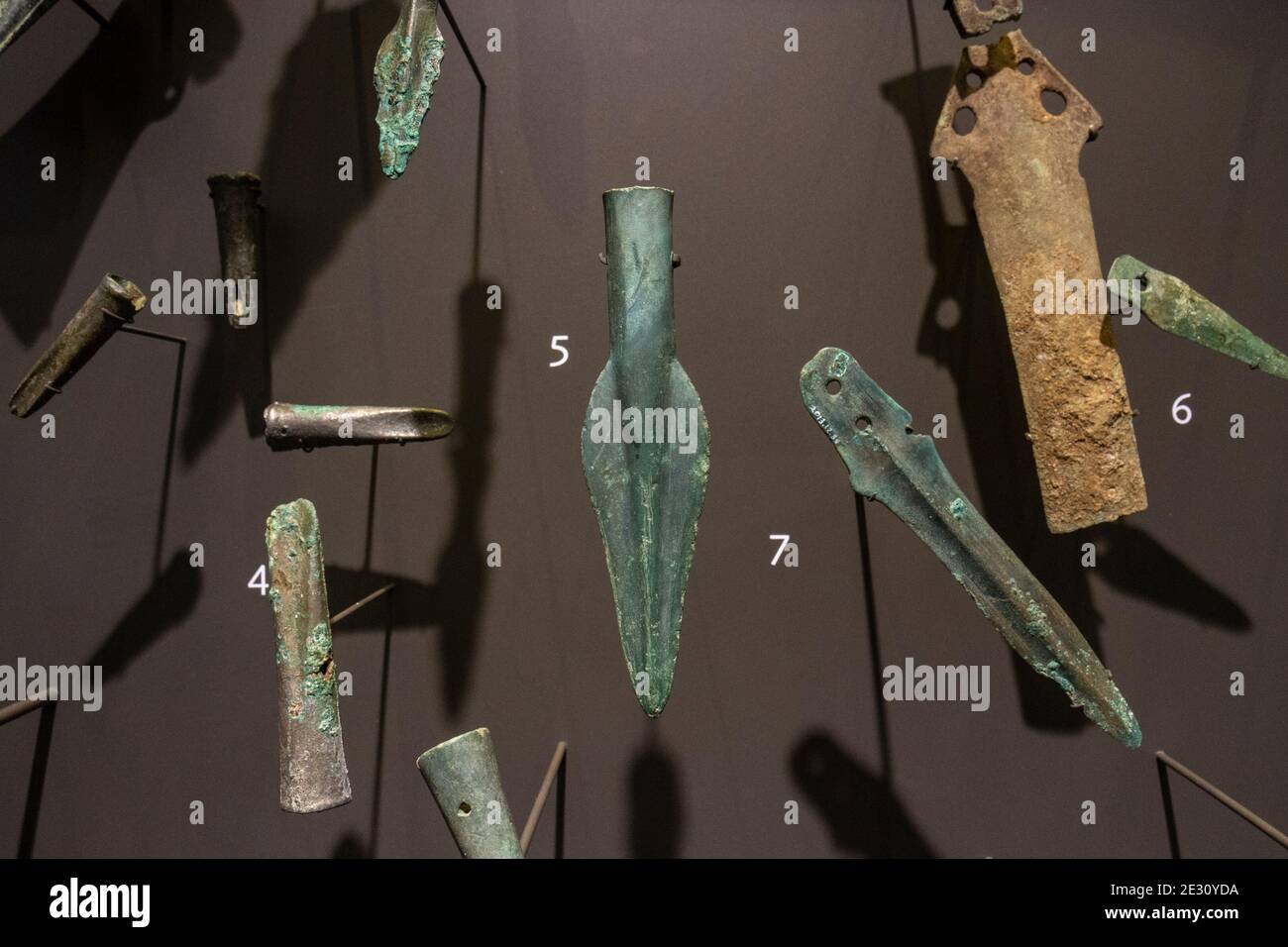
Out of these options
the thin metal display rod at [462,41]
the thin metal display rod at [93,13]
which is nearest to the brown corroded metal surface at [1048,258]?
the thin metal display rod at [462,41]

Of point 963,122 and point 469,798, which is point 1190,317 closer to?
point 963,122

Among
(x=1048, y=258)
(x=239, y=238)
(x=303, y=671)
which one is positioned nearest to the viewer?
(x=303, y=671)

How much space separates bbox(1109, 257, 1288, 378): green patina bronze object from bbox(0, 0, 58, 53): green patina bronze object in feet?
6.34

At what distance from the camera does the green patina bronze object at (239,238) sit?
1784 mm

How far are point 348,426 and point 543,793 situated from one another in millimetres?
709

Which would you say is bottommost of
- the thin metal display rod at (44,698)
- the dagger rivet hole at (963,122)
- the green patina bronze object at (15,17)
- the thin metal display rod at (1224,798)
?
the thin metal display rod at (1224,798)

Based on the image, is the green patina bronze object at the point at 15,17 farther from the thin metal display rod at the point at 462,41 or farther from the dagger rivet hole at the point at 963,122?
the dagger rivet hole at the point at 963,122

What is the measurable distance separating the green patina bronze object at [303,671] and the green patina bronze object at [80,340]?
1.55 ft

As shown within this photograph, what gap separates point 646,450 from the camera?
159cm

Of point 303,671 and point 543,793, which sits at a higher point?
point 303,671

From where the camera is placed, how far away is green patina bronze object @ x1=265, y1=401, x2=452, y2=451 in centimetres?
162

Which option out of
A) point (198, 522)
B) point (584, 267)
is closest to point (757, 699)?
point (584, 267)

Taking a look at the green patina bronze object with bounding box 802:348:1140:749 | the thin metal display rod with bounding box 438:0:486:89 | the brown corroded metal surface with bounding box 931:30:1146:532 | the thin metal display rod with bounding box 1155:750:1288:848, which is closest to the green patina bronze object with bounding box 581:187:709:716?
the green patina bronze object with bounding box 802:348:1140:749

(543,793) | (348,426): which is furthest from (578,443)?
(543,793)
